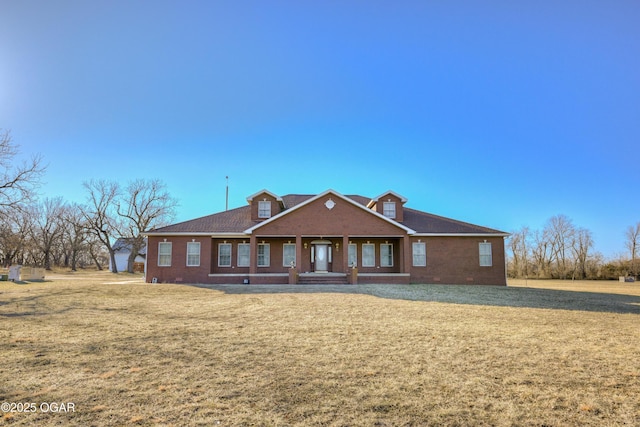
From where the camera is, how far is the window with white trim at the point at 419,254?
24.4 m

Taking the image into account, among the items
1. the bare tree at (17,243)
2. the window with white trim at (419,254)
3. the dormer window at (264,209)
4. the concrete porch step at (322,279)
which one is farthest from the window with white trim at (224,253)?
the bare tree at (17,243)

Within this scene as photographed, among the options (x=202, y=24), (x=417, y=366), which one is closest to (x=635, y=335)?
(x=417, y=366)

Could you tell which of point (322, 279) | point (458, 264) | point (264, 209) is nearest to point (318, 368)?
point (322, 279)

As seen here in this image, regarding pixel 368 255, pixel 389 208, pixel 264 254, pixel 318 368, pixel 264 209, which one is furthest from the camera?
pixel 264 209

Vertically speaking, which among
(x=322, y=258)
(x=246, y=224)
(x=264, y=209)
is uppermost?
(x=264, y=209)

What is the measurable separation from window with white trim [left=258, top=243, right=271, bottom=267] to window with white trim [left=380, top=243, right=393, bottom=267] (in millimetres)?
7444

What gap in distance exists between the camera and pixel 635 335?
8398mm

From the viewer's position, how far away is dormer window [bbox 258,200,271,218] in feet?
84.7

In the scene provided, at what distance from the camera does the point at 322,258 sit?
25250mm

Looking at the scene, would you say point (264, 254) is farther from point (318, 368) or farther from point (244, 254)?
point (318, 368)

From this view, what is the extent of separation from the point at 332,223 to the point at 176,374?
718 inches

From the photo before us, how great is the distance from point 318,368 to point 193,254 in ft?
66.1

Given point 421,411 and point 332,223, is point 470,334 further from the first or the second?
point 332,223

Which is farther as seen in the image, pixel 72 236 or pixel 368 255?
pixel 72 236
